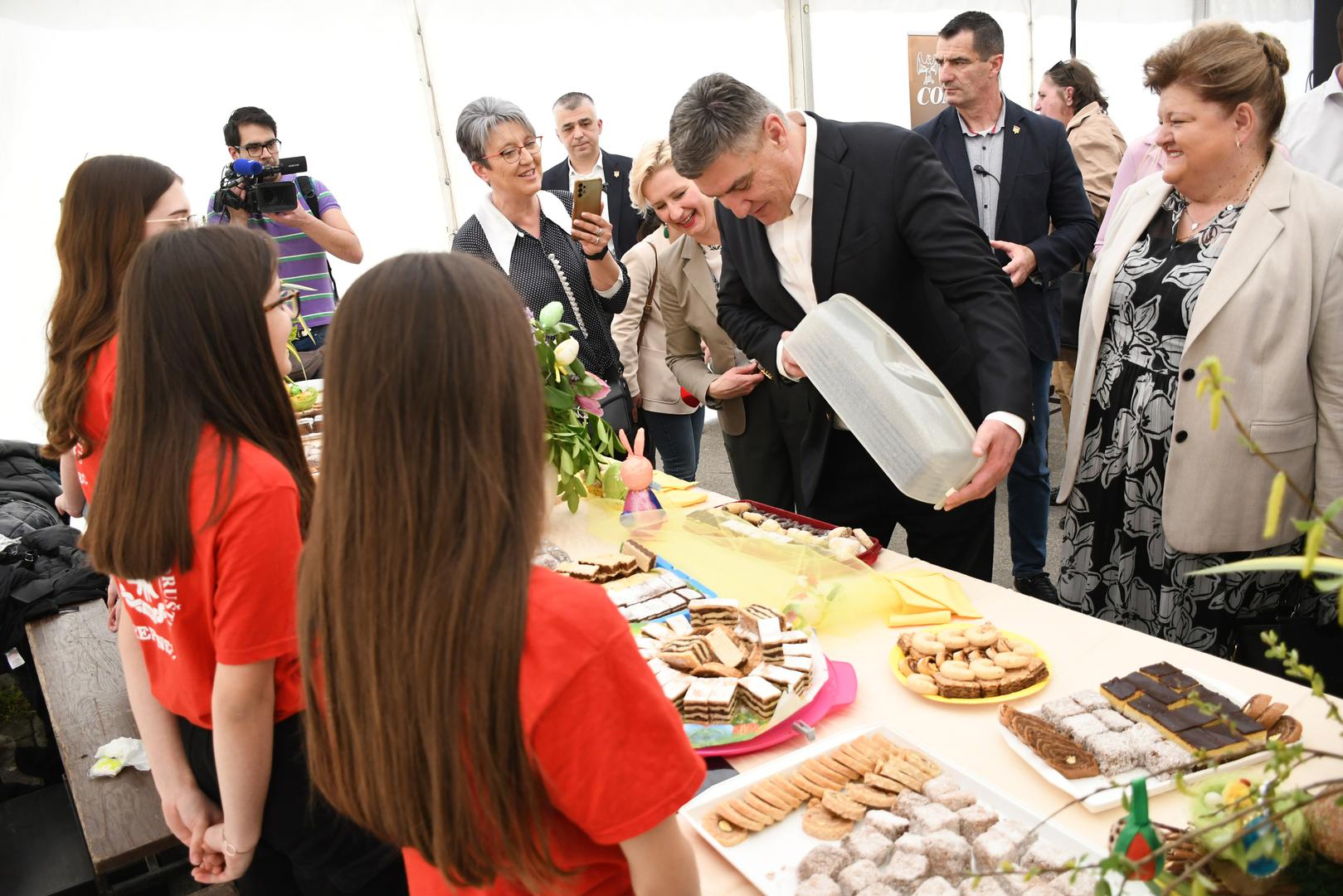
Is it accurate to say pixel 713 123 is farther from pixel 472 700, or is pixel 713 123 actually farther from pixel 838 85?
pixel 838 85

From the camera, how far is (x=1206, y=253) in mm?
1830

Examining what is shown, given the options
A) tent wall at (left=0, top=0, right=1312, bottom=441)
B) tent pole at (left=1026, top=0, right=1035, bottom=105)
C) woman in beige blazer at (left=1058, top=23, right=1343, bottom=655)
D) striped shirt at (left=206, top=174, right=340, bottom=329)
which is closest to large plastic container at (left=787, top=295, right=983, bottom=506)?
woman in beige blazer at (left=1058, top=23, right=1343, bottom=655)

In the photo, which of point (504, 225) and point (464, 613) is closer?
point (464, 613)

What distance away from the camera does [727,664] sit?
1409mm

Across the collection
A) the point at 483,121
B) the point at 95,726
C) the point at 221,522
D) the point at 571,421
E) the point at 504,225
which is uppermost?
the point at 483,121

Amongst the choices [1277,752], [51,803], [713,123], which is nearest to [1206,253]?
[713,123]

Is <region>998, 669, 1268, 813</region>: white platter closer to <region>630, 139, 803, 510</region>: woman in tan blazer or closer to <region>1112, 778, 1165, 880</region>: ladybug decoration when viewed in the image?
<region>1112, 778, 1165, 880</region>: ladybug decoration

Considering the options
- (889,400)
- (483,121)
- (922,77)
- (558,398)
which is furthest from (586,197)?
(922,77)

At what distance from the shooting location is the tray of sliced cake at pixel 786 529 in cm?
181

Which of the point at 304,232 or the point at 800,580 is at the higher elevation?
the point at 304,232

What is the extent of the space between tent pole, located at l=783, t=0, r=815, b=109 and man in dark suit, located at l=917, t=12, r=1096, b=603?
3162mm

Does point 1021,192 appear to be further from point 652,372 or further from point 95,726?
point 95,726

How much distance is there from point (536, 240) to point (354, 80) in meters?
2.62

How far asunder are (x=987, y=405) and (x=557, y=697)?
1292 mm
